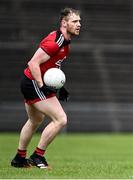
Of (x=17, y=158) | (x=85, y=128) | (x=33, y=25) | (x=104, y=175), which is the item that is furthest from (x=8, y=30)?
(x=104, y=175)

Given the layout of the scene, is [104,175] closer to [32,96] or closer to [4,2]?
[32,96]

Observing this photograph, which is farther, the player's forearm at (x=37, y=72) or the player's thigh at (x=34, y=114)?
the player's thigh at (x=34, y=114)

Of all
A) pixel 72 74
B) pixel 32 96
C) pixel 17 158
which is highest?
pixel 32 96

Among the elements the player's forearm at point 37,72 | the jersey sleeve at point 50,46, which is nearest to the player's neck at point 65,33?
the jersey sleeve at point 50,46

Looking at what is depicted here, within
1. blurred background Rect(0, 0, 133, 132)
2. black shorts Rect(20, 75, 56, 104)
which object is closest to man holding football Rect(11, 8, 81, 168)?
black shorts Rect(20, 75, 56, 104)

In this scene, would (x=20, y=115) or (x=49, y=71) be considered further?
(x=20, y=115)

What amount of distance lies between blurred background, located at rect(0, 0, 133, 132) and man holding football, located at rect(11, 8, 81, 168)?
40.6ft

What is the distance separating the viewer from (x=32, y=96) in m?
9.41

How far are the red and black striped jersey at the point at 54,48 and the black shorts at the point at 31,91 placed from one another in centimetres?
20

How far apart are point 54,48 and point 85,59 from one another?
14808 mm

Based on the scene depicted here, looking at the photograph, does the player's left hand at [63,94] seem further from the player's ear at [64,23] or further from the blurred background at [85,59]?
the blurred background at [85,59]

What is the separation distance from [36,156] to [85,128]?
1298 centimetres

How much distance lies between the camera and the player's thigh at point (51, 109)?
9258 mm

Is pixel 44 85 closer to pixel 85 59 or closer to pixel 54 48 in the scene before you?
pixel 54 48
